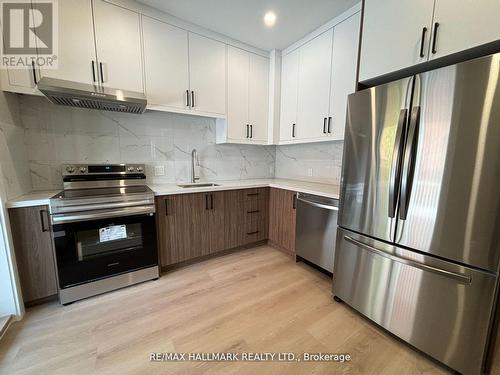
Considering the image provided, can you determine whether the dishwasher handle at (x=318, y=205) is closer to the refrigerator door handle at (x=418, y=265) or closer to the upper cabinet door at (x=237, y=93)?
the refrigerator door handle at (x=418, y=265)

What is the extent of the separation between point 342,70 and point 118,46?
219cm

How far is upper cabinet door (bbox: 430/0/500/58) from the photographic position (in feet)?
3.53

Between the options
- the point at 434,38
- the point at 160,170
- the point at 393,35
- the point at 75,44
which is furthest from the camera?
the point at 160,170

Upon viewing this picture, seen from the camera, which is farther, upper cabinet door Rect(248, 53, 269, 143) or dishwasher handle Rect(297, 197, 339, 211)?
upper cabinet door Rect(248, 53, 269, 143)

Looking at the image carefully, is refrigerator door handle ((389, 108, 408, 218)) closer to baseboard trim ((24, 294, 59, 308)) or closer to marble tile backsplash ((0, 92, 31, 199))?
marble tile backsplash ((0, 92, 31, 199))

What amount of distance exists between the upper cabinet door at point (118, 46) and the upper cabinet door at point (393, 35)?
2025mm

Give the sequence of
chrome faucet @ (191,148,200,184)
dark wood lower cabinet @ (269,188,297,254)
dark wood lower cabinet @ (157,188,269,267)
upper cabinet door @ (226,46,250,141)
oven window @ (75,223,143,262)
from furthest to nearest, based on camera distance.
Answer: chrome faucet @ (191,148,200,184) → upper cabinet door @ (226,46,250,141) → dark wood lower cabinet @ (269,188,297,254) → dark wood lower cabinet @ (157,188,269,267) → oven window @ (75,223,143,262)

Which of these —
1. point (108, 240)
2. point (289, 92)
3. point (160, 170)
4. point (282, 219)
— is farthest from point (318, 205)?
point (108, 240)

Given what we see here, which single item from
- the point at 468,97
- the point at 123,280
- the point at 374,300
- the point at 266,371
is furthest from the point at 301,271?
the point at 468,97

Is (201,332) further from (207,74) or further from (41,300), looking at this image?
(207,74)

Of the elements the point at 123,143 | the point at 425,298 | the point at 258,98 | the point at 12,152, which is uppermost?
the point at 258,98

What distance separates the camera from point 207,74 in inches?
98.1

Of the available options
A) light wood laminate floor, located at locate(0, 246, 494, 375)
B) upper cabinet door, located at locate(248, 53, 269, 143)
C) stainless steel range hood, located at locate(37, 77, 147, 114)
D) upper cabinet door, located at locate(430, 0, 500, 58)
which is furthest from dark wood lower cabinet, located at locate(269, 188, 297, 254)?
stainless steel range hood, located at locate(37, 77, 147, 114)

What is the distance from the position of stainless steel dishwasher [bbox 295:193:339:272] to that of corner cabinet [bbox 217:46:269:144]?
114 cm
